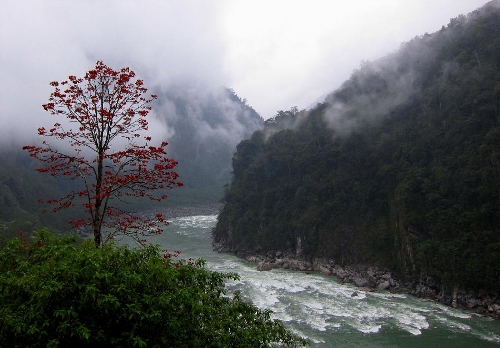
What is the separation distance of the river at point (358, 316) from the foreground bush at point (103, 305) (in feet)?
52.6

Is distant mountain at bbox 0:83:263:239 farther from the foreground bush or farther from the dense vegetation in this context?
the foreground bush

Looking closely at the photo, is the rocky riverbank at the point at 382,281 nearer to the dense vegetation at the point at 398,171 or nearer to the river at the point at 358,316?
the dense vegetation at the point at 398,171

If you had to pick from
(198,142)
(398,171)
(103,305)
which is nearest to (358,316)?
(398,171)

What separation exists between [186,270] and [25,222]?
53.9m

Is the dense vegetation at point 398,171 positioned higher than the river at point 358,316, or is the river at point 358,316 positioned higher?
the dense vegetation at point 398,171

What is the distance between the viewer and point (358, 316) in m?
23.3

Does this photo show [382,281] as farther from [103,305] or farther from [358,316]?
[103,305]

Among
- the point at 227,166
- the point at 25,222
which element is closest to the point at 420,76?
the point at 25,222

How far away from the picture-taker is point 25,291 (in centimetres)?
484

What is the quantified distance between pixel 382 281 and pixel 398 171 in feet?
37.2

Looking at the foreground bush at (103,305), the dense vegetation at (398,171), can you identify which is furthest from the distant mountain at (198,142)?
the foreground bush at (103,305)

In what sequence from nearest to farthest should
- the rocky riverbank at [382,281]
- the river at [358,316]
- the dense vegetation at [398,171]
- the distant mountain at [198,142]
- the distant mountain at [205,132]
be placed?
1. the river at [358,316]
2. the rocky riverbank at [382,281]
3. the dense vegetation at [398,171]
4. the distant mountain at [198,142]
5. the distant mountain at [205,132]

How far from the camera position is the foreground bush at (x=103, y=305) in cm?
436

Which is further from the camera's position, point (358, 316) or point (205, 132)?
point (205, 132)
